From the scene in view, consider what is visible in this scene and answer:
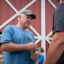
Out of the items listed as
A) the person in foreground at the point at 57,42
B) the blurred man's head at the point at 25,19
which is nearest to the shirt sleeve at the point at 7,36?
the blurred man's head at the point at 25,19

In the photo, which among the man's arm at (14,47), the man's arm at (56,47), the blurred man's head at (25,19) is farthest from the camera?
the blurred man's head at (25,19)

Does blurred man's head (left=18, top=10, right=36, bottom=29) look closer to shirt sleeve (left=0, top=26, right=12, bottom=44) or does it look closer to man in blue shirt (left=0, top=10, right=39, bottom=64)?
man in blue shirt (left=0, top=10, right=39, bottom=64)

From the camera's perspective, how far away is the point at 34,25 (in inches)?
247

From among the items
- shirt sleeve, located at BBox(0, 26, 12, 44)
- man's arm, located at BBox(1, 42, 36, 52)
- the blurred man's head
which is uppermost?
the blurred man's head

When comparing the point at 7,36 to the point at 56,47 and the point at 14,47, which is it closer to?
the point at 14,47

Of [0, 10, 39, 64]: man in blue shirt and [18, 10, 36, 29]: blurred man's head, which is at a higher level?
[18, 10, 36, 29]: blurred man's head

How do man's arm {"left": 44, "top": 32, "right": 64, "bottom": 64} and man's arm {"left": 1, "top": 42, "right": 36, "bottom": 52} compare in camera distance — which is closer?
man's arm {"left": 44, "top": 32, "right": 64, "bottom": 64}

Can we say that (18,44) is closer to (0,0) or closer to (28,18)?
(28,18)

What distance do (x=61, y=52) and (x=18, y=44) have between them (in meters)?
1.04

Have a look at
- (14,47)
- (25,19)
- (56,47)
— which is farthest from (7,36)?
(56,47)

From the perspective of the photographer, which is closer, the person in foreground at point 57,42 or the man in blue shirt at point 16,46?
the person in foreground at point 57,42

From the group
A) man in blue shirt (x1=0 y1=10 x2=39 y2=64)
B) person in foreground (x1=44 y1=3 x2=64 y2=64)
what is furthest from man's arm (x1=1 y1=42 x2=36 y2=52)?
person in foreground (x1=44 y1=3 x2=64 y2=64)

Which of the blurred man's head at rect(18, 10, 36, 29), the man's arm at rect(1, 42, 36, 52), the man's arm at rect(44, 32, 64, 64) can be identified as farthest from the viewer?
the blurred man's head at rect(18, 10, 36, 29)

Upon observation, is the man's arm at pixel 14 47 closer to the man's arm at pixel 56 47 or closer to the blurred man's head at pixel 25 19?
the blurred man's head at pixel 25 19
